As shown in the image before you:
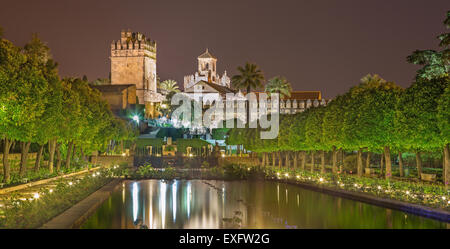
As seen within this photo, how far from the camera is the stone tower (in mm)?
123625

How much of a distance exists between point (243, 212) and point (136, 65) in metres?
109

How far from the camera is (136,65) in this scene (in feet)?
412

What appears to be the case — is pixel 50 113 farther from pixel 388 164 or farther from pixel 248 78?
pixel 248 78

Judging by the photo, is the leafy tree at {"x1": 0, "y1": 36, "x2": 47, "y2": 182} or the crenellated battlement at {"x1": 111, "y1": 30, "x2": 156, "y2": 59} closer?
the leafy tree at {"x1": 0, "y1": 36, "x2": 47, "y2": 182}

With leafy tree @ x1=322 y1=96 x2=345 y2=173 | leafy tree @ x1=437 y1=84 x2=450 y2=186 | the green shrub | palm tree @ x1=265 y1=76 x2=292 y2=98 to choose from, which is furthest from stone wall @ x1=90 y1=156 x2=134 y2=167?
palm tree @ x1=265 y1=76 x2=292 y2=98

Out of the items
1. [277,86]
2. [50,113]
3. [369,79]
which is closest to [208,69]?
[277,86]

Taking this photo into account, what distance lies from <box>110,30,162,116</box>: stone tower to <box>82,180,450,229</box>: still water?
97380 millimetres

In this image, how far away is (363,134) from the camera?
32969 millimetres

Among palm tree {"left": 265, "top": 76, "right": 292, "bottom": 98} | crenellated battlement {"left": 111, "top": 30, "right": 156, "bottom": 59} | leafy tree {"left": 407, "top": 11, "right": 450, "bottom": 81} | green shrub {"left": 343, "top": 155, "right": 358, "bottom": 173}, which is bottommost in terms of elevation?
green shrub {"left": 343, "top": 155, "right": 358, "bottom": 173}

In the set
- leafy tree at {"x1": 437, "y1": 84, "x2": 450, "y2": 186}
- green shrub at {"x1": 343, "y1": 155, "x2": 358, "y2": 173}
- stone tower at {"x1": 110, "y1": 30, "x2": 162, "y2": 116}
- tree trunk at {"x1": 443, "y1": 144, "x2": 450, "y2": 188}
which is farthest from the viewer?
stone tower at {"x1": 110, "y1": 30, "x2": 162, "y2": 116}

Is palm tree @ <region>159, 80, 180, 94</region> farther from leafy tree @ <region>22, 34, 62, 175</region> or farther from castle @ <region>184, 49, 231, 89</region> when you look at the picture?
leafy tree @ <region>22, 34, 62, 175</region>

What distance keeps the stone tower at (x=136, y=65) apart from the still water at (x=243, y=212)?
97380 millimetres
